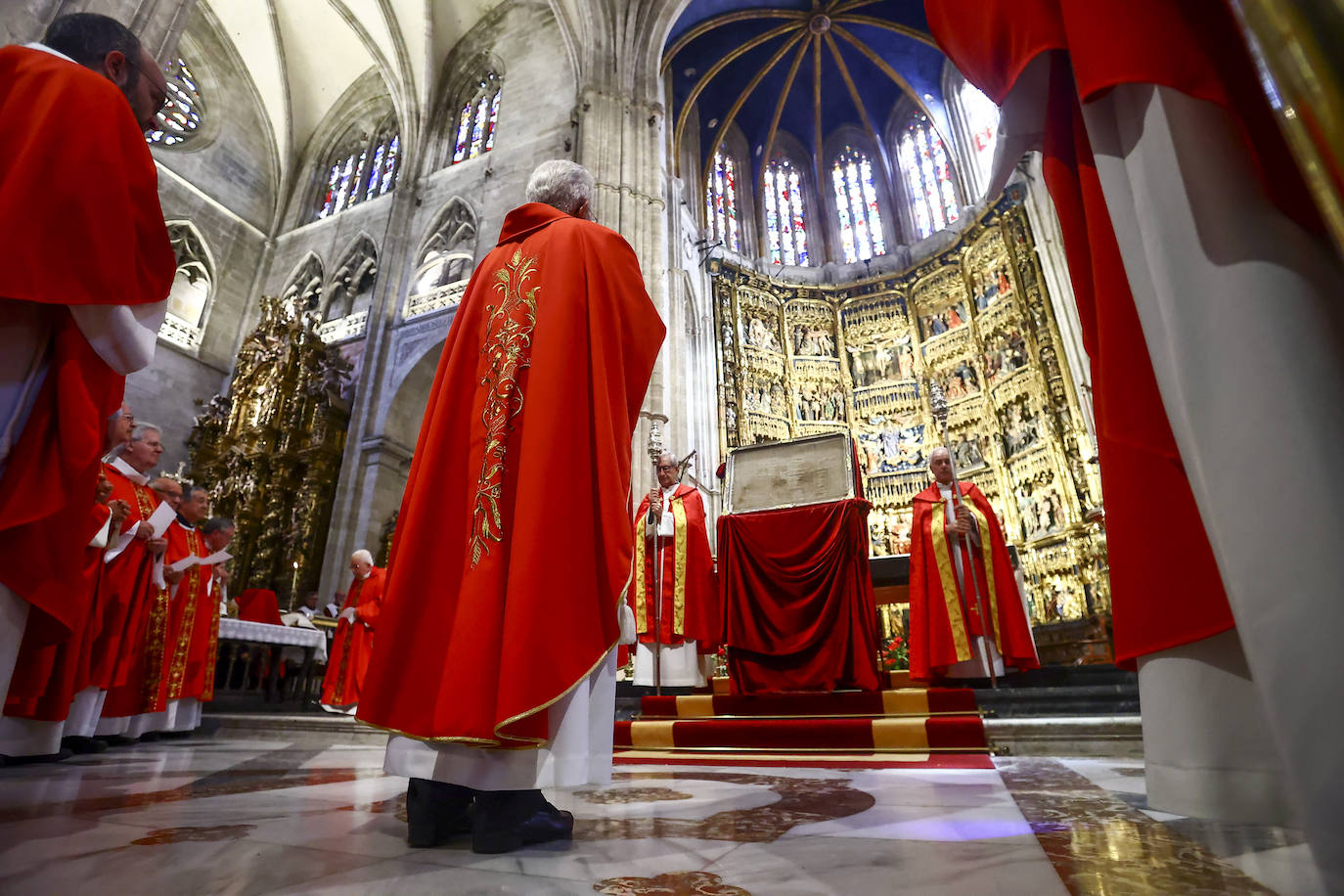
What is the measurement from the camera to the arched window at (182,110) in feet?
45.4

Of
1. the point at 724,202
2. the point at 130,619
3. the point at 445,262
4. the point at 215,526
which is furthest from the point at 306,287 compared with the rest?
the point at 130,619

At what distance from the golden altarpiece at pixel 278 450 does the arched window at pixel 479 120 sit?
15.9ft

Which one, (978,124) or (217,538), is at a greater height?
(978,124)

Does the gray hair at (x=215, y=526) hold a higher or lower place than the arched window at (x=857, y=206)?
lower

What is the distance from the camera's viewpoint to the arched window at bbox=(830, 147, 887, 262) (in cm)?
1678

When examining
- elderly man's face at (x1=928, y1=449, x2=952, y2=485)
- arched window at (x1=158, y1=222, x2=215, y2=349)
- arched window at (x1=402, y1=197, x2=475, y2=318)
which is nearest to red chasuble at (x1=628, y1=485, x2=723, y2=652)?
elderly man's face at (x1=928, y1=449, x2=952, y2=485)

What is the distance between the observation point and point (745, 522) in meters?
5.06

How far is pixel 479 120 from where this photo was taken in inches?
571

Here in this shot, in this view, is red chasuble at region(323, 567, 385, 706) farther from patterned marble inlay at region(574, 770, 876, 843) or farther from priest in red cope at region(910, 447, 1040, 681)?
patterned marble inlay at region(574, 770, 876, 843)

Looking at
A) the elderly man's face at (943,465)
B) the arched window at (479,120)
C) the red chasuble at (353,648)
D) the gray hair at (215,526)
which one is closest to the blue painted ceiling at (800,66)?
the arched window at (479,120)

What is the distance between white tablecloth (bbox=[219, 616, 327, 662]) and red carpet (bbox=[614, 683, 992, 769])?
4261 mm

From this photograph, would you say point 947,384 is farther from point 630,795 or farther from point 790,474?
point 630,795

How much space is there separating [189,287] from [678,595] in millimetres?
14326

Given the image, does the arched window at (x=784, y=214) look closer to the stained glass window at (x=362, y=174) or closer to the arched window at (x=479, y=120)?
the arched window at (x=479, y=120)
